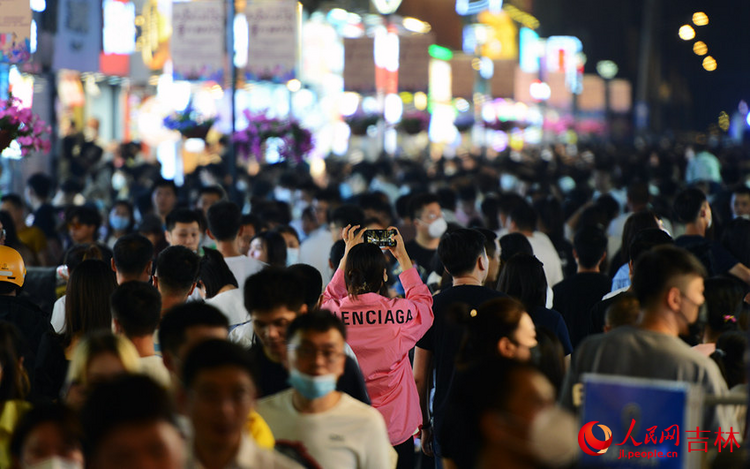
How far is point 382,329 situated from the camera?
5.84m

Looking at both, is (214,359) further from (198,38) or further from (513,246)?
(198,38)

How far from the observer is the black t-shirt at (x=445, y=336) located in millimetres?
5770

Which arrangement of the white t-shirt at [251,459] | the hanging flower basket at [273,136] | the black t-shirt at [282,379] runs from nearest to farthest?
the white t-shirt at [251,459], the black t-shirt at [282,379], the hanging flower basket at [273,136]

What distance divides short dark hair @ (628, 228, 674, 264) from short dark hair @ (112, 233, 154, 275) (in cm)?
313

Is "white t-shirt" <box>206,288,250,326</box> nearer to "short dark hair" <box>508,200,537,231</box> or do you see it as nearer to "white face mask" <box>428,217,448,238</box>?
"white face mask" <box>428,217,448,238</box>

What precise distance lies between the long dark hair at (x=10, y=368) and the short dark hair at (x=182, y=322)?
62 cm

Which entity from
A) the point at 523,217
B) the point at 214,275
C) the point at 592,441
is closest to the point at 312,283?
the point at 214,275

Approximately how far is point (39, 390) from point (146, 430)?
2.54 m

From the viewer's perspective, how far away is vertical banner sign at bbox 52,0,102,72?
49.7 feet

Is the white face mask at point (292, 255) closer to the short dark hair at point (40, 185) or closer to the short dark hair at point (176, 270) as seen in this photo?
the short dark hair at point (176, 270)

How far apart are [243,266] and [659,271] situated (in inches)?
164

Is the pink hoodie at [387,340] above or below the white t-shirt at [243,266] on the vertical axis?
below

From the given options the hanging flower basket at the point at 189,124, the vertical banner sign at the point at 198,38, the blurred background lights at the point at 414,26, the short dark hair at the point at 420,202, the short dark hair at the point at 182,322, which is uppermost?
the blurred background lights at the point at 414,26

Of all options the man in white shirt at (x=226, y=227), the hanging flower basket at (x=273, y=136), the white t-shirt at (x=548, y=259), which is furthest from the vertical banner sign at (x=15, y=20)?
the hanging flower basket at (x=273, y=136)
